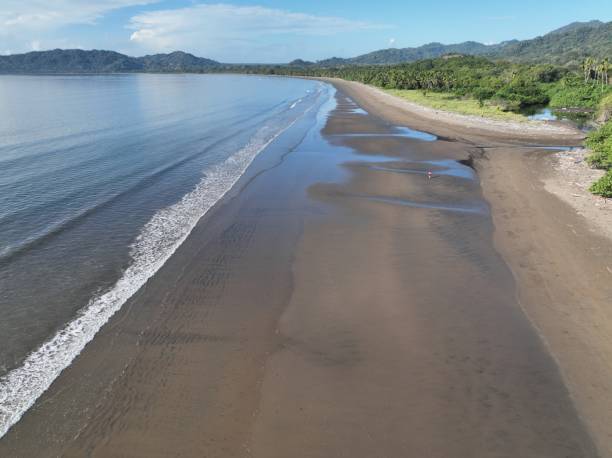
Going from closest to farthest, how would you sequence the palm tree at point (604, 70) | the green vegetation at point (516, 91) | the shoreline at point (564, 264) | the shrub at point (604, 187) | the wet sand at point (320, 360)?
the wet sand at point (320, 360) → the shoreline at point (564, 264) → the shrub at point (604, 187) → the green vegetation at point (516, 91) → the palm tree at point (604, 70)

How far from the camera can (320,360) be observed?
8.28m

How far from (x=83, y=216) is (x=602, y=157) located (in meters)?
23.7

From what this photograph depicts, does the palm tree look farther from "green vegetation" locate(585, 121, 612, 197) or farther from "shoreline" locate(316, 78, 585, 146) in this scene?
"green vegetation" locate(585, 121, 612, 197)

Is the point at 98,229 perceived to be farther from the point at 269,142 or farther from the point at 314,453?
the point at 269,142

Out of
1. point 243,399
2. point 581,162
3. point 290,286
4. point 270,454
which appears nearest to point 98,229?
point 290,286

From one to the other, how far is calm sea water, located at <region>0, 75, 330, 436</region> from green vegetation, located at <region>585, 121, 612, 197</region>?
15.4 m

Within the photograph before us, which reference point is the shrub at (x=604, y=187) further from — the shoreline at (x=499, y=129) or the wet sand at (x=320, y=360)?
the shoreline at (x=499, y=129)

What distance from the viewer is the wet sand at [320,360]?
656 centimetres

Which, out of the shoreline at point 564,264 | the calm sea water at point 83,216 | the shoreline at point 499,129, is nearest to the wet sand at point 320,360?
the shoreline at point 564,264

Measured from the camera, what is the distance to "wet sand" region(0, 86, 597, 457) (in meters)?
6.56

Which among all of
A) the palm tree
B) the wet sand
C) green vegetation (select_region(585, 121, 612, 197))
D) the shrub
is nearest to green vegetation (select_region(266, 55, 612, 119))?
the palm tree

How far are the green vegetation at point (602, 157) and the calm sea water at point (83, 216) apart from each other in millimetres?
15385

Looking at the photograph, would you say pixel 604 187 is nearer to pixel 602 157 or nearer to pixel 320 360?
pixel 602 157

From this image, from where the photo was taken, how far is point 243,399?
7309 mm
